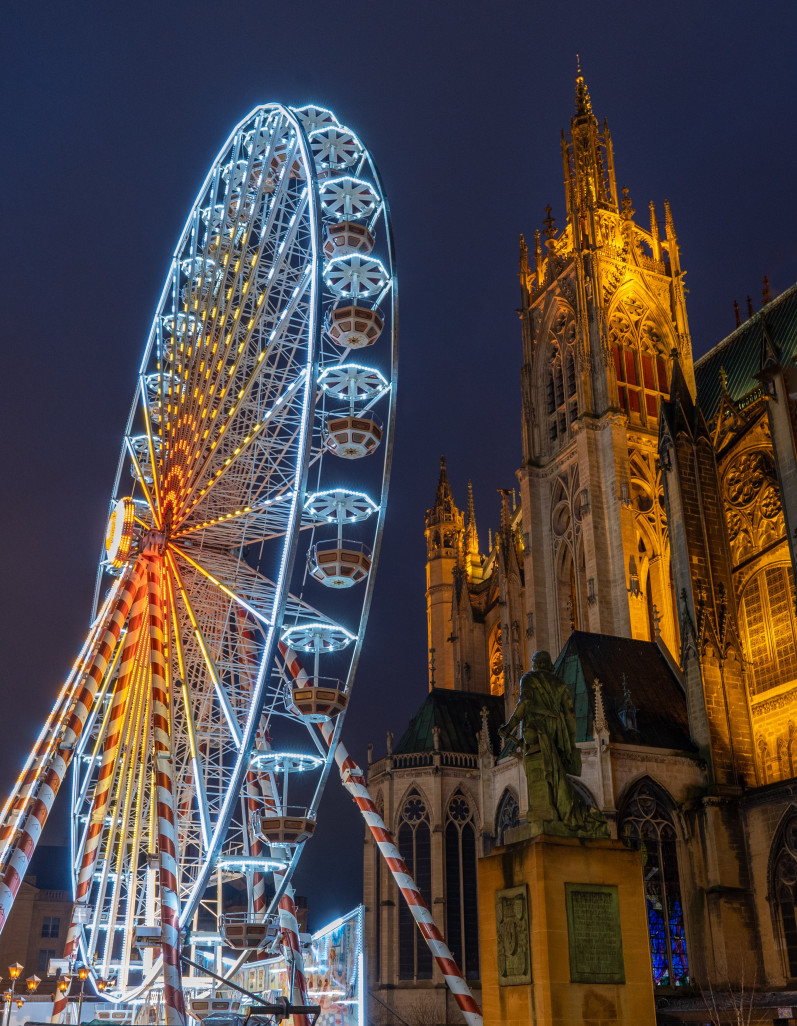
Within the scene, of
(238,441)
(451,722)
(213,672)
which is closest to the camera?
(213,672)

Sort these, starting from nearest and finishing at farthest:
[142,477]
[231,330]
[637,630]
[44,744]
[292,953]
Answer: [292,953] < [44,744] < [231,330] < [142,477] < [637,630]

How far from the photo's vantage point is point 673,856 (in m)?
33.0

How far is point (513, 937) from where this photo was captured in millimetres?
14953

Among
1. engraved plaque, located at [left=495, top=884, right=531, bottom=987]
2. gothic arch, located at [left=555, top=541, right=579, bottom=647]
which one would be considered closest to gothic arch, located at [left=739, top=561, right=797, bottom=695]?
gothic arch, located at [left=555, top=541, right=579, bottom=647]

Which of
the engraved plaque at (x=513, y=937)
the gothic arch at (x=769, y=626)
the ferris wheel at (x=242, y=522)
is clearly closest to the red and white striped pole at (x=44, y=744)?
the ferris wheel at (x=242, y=522)

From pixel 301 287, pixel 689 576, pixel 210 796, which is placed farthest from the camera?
pixel 689 576

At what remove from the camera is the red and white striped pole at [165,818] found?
20906 mm

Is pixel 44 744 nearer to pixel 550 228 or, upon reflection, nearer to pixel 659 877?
pixel 659 877

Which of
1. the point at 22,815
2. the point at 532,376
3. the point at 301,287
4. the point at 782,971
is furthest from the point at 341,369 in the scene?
the point at 532,376

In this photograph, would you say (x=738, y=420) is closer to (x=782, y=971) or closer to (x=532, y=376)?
(x=532, y=376)

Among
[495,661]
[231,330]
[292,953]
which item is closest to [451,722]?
[495,661]

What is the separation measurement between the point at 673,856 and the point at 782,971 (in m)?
4.27

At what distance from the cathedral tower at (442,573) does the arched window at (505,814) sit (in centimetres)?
1824

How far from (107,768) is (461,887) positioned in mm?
18742
